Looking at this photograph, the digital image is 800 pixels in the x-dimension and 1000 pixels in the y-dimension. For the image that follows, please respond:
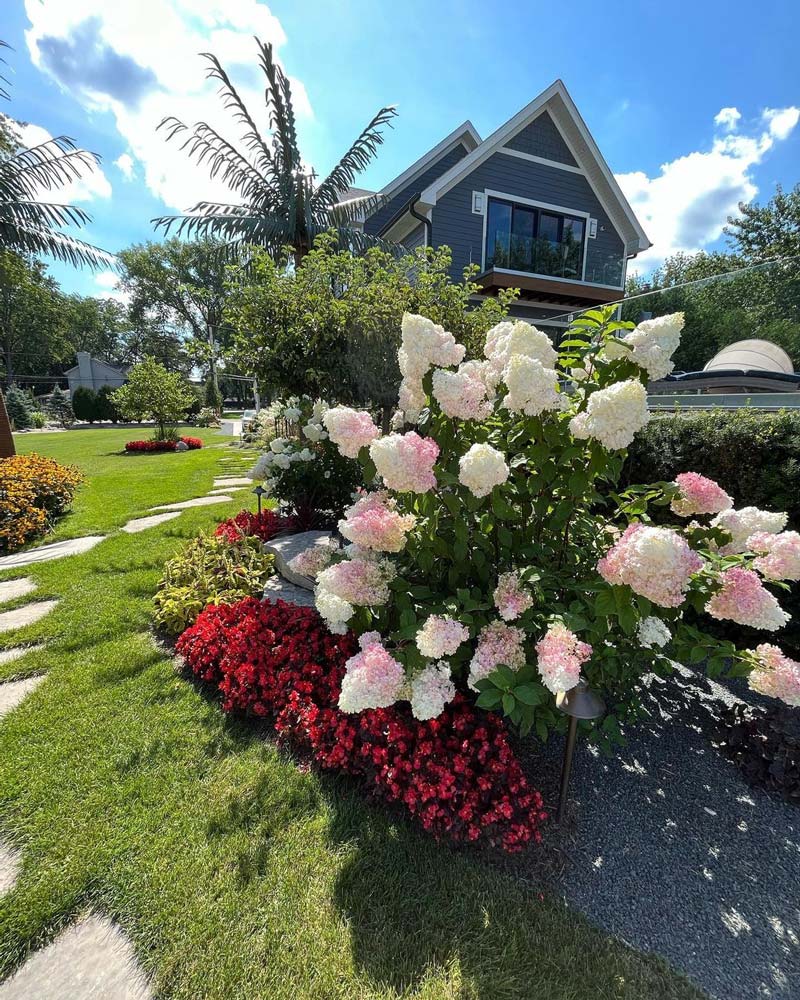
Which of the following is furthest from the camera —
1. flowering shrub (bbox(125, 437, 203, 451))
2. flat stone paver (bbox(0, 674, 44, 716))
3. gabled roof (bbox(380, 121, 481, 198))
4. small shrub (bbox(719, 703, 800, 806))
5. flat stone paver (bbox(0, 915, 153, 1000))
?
flowering shrub (bbox(125, 437, 203, 451))

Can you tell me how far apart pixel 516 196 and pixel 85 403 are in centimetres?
2979

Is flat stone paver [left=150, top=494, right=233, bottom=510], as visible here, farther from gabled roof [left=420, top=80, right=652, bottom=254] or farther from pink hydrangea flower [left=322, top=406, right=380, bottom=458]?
gabled roof [left=420, top=80, right=652, bottom=254]

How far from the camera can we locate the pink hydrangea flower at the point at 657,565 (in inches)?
47.8

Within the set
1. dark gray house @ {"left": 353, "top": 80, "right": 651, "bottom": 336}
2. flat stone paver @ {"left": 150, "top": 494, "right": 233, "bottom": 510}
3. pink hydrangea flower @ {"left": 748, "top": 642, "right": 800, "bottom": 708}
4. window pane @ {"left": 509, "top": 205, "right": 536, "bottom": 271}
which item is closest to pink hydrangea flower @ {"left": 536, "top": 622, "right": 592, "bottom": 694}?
pink hydrangea flower @ {"left": 748, "top": 642, "right": 800, "bottom": 708}

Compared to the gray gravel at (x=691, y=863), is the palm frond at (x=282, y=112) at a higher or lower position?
higher

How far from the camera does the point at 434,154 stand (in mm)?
12305

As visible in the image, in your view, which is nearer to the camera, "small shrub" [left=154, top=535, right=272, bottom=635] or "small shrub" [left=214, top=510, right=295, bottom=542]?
"small shrub" [left=154, top=535, right=272, bottom=635]

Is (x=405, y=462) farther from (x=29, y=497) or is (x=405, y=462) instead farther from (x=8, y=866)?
(x=29, y=497)

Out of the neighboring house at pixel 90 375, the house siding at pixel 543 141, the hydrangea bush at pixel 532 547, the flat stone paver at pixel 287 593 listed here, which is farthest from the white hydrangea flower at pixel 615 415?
the neighboring house at pixel 90 375

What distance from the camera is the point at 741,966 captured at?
1.41m

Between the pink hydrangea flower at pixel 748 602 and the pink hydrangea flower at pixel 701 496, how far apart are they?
302 mm

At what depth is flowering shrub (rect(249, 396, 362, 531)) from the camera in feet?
16.3

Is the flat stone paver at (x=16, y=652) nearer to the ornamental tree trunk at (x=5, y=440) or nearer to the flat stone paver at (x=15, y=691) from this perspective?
the flat stone paver at (x=15, y=691)

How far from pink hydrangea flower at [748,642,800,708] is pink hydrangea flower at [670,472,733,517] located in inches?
21.6
